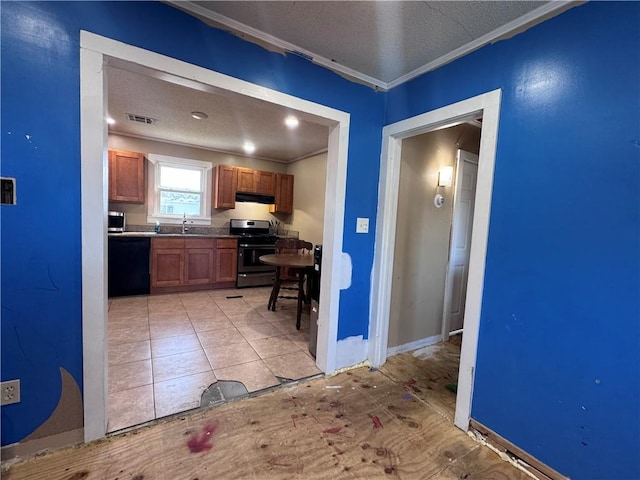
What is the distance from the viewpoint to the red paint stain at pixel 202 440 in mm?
1528

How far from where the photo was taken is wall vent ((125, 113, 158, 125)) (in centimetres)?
350

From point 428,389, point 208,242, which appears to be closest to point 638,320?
point 428,389

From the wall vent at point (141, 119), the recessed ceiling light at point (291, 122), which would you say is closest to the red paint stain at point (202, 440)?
the recessed ceiling light at point (291, 122)

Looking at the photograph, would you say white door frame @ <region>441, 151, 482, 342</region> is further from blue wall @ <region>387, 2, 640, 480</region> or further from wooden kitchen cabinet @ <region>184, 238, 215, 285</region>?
wooden kitchen cabinet @ <region>184, 238, 215, 285</region>

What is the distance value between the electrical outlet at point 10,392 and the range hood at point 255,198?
4.01 meters

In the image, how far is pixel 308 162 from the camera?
521 centimetres

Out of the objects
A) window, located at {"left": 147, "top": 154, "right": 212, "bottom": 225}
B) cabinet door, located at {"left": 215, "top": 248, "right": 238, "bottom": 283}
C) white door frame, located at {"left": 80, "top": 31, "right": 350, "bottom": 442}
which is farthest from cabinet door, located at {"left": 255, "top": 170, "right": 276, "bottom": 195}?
white door frame, located at {"left": 80, "top": 31, "right": 350, "bottom": 442}

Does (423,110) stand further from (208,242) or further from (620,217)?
(208,242)

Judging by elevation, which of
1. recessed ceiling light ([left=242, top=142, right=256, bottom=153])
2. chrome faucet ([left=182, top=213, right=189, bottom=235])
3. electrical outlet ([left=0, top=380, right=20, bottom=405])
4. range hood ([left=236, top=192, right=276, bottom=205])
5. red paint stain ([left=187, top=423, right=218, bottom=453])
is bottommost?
red paint stain ([left=187, top=423, right=218, bottom=453])

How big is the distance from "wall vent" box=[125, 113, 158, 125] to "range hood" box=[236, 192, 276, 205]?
171cm

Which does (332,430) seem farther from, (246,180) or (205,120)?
(246,180)

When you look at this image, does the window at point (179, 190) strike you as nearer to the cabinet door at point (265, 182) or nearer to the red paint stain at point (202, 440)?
the cabinet door at point (265, 182)

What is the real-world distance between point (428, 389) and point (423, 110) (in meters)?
2.13

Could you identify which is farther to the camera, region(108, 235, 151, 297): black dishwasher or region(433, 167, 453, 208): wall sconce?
region(108, 235, 151, 297): black dishwasher
